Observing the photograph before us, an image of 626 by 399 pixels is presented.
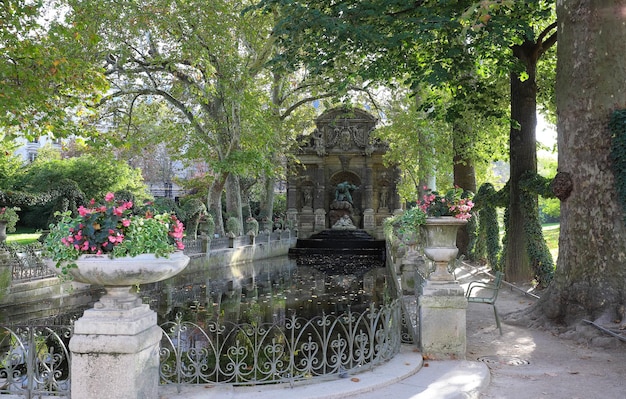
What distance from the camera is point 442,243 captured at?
689cm

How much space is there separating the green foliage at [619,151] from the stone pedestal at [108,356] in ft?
24.1

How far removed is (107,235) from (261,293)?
1058 cm

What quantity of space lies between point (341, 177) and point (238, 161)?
17.2 meters

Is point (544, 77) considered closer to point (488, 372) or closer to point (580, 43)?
point (580, 43)

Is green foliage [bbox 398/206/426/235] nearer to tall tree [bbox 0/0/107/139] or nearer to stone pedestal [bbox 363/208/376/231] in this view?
tall tree [bbox 0/0/107/139]

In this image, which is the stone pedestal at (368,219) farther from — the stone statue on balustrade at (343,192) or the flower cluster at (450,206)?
the flower cluster at (450,206)

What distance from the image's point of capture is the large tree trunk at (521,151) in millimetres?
13266

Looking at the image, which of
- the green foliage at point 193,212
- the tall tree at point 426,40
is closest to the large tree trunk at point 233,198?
the green foliage at point 193,212

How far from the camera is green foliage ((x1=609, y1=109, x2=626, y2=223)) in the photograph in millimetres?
7891

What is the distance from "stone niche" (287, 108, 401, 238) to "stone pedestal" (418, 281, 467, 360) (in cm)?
2893

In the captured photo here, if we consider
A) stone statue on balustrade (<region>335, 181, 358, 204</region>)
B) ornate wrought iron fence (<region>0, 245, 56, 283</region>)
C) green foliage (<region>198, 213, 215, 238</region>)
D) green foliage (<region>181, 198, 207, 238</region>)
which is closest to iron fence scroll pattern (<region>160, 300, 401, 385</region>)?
ornate wrought iron fence (<region>0, 245, 56, 283</region>)

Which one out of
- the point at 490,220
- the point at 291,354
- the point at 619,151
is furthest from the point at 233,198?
the point at 291,354

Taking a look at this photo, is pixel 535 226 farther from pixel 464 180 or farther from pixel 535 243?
pixel 464 180

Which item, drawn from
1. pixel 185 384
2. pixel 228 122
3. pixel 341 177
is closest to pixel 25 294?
pixel 185 384
